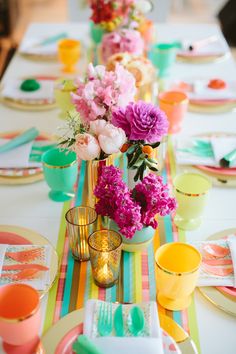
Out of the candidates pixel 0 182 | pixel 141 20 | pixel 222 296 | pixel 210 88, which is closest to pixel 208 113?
pixel 210 88

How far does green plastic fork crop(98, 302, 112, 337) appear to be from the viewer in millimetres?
976

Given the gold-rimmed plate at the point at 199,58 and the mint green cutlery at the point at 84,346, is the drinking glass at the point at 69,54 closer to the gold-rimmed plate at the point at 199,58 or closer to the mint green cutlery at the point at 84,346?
the gold-rimmed plate at the point at 199,58

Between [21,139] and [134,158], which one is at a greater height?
[134,158]

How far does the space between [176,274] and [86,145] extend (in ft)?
1.15

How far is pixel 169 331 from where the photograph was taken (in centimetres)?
102

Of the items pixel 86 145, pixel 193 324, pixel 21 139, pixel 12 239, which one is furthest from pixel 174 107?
pixel 193 324

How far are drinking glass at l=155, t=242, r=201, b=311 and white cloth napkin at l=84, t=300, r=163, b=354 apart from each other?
0.07 meters

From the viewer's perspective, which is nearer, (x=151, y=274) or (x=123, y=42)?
(x=151, y=274)

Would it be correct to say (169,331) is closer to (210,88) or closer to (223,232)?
(223,232)

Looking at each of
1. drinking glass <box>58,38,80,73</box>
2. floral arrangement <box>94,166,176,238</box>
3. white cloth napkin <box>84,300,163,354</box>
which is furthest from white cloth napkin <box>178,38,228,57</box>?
white cloth napkin <box>84,300,163,354</box>

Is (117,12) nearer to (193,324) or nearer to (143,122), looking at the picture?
(143,122)

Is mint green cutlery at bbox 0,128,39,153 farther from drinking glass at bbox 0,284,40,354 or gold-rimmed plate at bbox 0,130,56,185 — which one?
drinking glass at bbox 0,284,40,354

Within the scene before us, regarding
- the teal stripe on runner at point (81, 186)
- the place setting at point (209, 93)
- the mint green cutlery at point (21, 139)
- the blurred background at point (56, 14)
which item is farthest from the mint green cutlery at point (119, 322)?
the blurred background at point (56, 14)

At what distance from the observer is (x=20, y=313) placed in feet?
Result: 3.12
